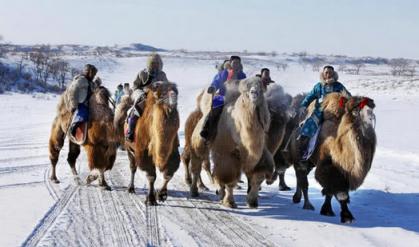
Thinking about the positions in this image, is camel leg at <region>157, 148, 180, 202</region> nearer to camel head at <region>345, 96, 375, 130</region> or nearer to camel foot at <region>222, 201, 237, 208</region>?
camel foot at <region>222, 201, 237, 208</region>

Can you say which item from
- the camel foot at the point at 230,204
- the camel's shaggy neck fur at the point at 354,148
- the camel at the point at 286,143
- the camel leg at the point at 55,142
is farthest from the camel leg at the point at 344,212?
the camel leg at the point at 55,142

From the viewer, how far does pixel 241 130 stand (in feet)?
26.6

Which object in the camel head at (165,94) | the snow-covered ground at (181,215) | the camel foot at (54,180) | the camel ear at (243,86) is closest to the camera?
the snow-covered ground at (181,215)

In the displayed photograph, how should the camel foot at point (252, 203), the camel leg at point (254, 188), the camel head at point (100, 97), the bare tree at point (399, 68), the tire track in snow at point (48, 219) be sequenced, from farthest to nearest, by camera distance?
the bare tree at point (399, 68)
the camel head at point (100, 97)
the camel foot at point (252, 203)
the camel leg at point (254, 188)
the tire track in snow at point (48, 219)

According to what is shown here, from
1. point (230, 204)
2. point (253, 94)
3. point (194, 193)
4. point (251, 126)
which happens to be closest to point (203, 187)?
point (194, 193)

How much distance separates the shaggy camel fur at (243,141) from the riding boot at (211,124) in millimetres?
140

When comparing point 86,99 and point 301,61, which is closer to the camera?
point 86,99

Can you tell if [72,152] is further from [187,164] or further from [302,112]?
[302,112]

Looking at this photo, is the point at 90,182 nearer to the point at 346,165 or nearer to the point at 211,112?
the point at 211,112

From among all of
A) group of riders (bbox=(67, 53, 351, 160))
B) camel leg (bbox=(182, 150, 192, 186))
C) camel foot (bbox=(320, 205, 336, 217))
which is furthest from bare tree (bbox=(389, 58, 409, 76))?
camel foot (bbox=(320, 205, 336, 217))

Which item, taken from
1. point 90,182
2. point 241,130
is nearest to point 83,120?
point 90,182

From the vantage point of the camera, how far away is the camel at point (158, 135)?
26.9ft

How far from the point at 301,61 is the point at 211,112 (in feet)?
477

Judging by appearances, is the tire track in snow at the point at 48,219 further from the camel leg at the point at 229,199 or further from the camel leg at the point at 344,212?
the camel leg at the point at 344,212
